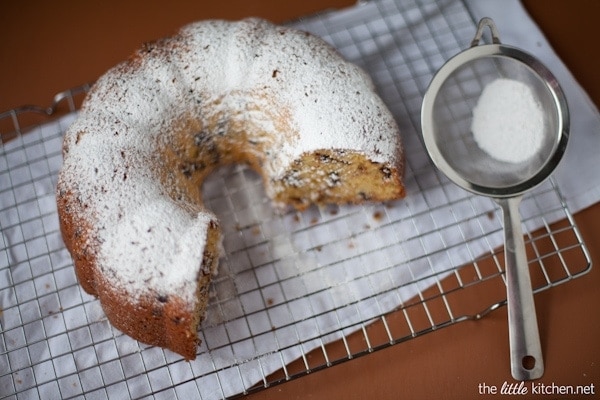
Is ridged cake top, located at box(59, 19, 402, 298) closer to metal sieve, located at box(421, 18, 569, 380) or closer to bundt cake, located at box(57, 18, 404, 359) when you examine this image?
bundt cake, located at box(57, 18, 404, 359)

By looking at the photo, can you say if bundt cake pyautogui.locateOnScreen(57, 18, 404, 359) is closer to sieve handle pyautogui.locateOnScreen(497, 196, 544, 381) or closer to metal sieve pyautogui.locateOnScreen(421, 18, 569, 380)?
metal sieve pyautogui.locateOnScreen(421, 18, 569, 380)

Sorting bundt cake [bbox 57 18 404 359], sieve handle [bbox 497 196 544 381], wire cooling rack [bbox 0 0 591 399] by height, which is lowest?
sieve handle [bbox 497 196 544 381]

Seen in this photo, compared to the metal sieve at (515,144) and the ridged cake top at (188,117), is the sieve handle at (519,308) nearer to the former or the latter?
the metal sieve at (515,144)

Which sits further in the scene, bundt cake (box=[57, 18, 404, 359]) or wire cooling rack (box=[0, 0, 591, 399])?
wire cooling rack (box=[0, 0, 591, 399])

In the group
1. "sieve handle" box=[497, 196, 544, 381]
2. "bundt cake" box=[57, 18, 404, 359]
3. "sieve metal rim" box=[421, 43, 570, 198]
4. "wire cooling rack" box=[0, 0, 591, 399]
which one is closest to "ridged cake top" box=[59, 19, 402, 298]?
"bundt cake" box=[57, 18, 404, 359]

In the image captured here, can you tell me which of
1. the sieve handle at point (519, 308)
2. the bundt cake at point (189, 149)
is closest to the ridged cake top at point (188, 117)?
the bundt cake at point (189, 149)

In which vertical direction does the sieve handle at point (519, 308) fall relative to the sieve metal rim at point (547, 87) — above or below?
below

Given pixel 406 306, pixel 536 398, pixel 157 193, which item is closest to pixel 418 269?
pixel 406 306

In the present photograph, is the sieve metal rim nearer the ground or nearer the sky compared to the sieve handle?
nearer the sky
